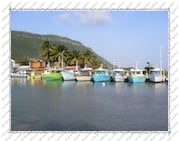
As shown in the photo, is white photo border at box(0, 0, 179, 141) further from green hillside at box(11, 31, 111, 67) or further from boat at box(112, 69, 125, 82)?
boat at box(112, 69, 125, 82)

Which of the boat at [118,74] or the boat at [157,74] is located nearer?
the boat at [157,74]

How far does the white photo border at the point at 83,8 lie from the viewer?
63.3 inches

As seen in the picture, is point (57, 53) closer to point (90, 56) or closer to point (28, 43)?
point (90, 56)

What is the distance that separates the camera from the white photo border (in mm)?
1607

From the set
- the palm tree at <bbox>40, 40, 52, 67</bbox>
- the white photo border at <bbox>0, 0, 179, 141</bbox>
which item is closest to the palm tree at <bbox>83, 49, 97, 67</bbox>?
the palm tree at <bbox>40, 40, 52, 67</bbox>

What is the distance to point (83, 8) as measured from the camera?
1612mm

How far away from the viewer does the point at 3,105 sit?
161 centimetres

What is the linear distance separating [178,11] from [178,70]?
0.27 meters

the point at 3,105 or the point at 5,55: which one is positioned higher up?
the point at 5,55

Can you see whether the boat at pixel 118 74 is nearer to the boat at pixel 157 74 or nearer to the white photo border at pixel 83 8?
the boat at pixel 157 74

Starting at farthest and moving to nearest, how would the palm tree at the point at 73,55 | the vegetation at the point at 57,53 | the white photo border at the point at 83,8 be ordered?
the palm tree at the point at 73,55 → the vegetation at the point at 57,53 → the white photo border at the point at 83,8

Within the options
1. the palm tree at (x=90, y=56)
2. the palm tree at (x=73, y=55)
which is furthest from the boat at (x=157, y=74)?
the palm tree at (x=73, y=55)

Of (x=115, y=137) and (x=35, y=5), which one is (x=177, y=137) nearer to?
(x=115, y=137)

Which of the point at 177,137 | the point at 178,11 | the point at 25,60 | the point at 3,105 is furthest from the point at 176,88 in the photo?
the point at 25,60
